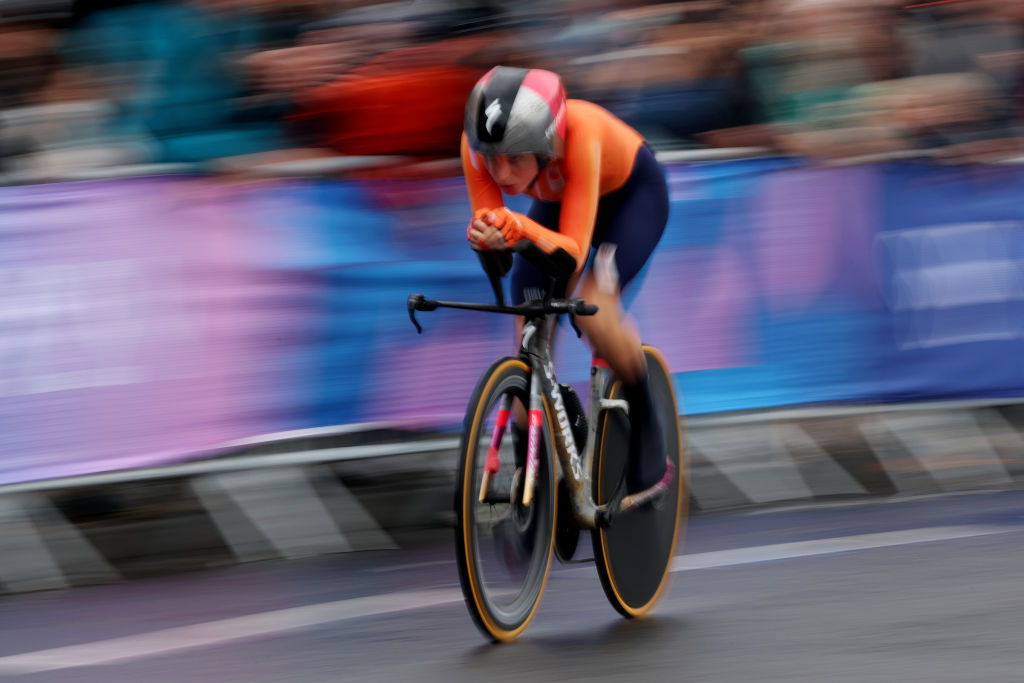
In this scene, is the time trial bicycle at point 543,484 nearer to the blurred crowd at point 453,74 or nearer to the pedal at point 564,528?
the pedal at point 564,528

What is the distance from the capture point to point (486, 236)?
4.60m

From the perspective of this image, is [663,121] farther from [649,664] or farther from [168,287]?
[649,664]

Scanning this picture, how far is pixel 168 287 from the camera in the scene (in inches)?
262

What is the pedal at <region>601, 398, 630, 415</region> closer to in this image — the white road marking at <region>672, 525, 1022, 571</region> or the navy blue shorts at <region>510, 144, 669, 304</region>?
the navy blue shorts at <region>510, 144, 669, 304</region>

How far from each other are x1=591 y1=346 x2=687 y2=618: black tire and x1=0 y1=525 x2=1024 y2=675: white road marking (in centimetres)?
66

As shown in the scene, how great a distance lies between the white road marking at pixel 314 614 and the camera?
513cm

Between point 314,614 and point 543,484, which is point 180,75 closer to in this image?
point 314,614

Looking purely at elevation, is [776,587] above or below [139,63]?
below

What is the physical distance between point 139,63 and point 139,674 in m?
3.07

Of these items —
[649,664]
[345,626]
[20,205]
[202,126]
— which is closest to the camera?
[649,664]

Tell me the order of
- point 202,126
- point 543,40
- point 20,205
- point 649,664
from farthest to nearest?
point 543,40, point 202,126, point 20,205, point 649,664

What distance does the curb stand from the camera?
6574mm

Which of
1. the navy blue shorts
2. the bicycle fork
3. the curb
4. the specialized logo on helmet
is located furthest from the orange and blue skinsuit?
the curb

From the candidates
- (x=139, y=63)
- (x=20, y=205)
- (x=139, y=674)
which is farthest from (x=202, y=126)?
(x=139, y=674)
